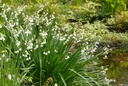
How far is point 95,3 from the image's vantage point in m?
13.4

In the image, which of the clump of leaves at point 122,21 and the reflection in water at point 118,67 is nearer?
the reflection in water at point 118,67

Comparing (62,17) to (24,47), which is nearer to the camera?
(24,47)

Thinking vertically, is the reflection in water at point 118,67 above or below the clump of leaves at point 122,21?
below

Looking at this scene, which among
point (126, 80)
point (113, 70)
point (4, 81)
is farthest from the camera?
point (113, 70)

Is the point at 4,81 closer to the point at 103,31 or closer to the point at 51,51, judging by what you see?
the point at 51,51

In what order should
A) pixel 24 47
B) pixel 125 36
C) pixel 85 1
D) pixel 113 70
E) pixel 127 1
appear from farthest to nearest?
pixel 85 1, pixel 127 1, pixel 125 36, pixel 113 70, pixel 24 47

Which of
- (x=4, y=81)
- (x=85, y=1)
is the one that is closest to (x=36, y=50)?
(x=4, y=81)

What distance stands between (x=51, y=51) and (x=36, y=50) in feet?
0.66

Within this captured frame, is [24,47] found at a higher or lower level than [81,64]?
higher

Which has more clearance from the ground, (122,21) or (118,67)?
(122,21)

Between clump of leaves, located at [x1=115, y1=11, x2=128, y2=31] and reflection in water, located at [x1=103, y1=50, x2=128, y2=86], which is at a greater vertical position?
clump of leaves, located at [x1=115, y1=11, x2=128, y2=31]

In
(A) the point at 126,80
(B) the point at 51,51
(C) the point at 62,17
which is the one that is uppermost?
(B) the point at 51,51

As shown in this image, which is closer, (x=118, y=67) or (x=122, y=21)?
(x=118, y=67)

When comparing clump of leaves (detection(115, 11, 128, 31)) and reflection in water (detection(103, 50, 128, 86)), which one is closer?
reflection in water (detection(103, 50, 128, 86))
